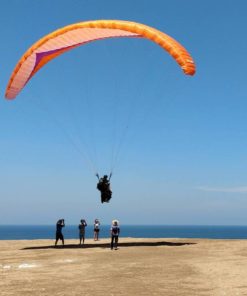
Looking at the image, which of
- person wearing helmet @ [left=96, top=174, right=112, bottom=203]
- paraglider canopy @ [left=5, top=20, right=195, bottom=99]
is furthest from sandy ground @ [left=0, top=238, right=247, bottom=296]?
paraglider canopy @ [left=5, top=20, right=195, bottom=99]

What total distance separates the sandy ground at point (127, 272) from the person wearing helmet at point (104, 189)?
2.56 metres

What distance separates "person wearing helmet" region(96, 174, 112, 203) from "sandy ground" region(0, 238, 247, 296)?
2.56m

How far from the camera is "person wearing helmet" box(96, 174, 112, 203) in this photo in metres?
22.9

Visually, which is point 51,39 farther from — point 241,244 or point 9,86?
point 241,244

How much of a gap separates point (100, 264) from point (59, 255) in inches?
159

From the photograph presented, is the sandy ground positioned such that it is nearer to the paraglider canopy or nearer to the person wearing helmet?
the person wearing helmet

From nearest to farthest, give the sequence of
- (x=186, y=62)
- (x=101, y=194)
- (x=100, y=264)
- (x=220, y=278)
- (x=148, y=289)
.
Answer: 1. (x=148, y=289)
2. (x=220, y=278)
3. (x=100, y=264)
4. (x=186, y=62)
5. (x=101, y=194)

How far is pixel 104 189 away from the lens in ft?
75.3

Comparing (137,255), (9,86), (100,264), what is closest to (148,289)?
(100,264)

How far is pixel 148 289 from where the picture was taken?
12.7 meters

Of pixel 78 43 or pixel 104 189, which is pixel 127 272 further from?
pixel 78 43

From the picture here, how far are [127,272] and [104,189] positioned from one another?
777cm

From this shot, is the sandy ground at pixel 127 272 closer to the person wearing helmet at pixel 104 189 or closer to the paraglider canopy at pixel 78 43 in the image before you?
the person wearing helmet at pixel 104 189

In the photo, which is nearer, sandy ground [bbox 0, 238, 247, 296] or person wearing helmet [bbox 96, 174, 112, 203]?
sandy ground [bbox 0, 238, 247, 296]
